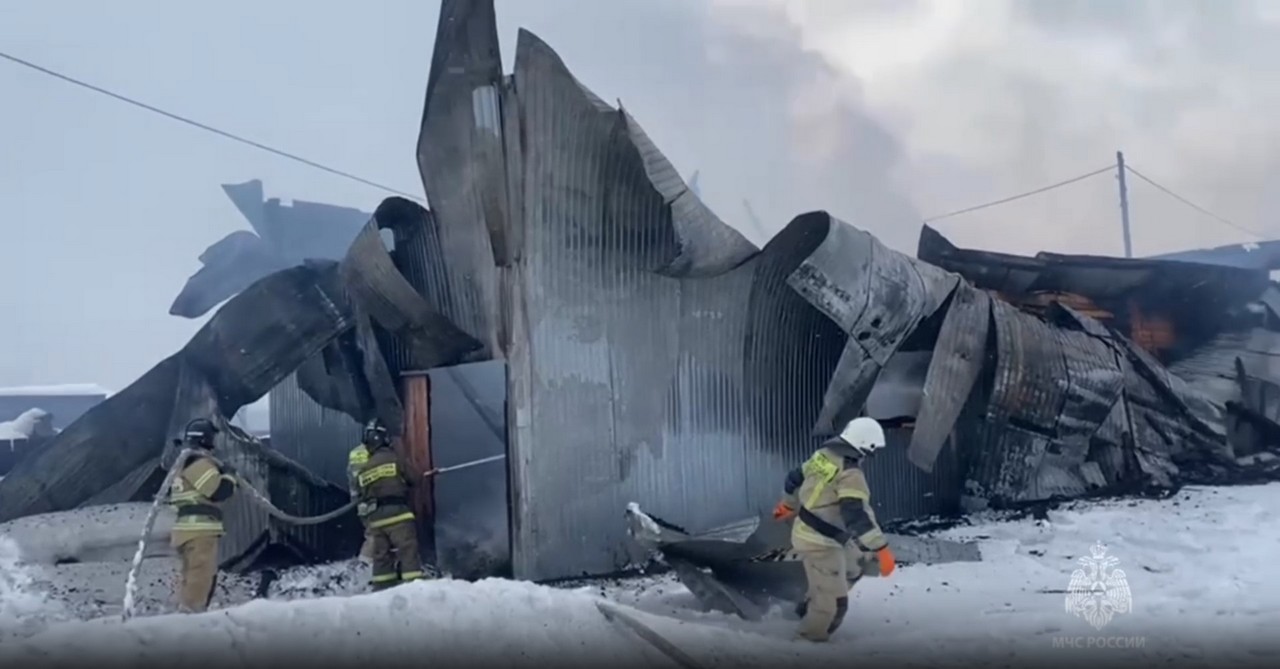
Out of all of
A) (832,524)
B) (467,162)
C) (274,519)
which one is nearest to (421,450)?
(274,519)

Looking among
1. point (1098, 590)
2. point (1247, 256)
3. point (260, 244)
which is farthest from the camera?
point (1247, 256)

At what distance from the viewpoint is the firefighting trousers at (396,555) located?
7312 millimetres

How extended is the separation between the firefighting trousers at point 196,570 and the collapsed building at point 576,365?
4.70ft

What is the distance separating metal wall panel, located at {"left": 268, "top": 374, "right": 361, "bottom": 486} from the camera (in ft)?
31.6

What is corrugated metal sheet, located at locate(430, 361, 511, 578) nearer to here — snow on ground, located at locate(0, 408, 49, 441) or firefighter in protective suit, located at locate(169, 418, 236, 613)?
firefighter in protective suit, located at locate(169, 418, 236, 613)

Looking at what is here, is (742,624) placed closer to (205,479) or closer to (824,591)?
(824,591)

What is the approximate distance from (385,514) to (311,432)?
304 cm

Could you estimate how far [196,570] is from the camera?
6.73 m

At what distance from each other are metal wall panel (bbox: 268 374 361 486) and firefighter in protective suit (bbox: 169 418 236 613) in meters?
2.42

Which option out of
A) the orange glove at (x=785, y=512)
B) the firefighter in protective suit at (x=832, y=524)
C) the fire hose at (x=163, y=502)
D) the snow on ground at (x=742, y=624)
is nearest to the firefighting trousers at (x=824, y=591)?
the firefighter in protective suit at (x=832, y=524)

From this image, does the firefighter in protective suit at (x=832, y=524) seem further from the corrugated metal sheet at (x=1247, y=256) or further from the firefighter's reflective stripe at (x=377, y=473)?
the corrugated metal sheet at (x=1247, y=256)

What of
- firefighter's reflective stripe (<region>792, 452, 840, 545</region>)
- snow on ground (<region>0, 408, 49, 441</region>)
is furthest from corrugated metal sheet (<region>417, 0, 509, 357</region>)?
snow on ground (<region>0, 408, 49, 441</region>)

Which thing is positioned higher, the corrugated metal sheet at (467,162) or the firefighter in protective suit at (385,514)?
the corrugated metal sheet at (467,162)

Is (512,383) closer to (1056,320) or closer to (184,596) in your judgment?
(184,596)
